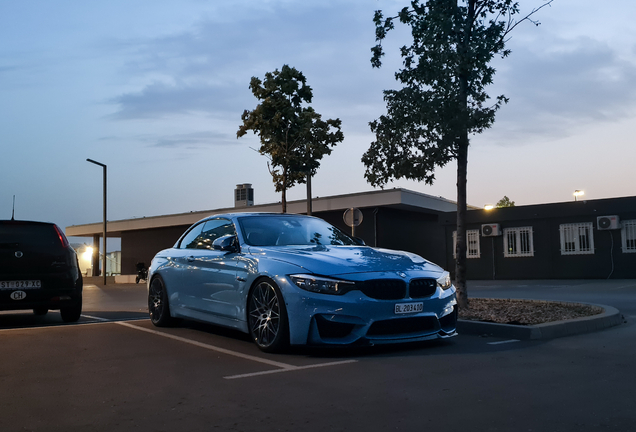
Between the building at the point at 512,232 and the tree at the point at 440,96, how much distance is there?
17936 mm

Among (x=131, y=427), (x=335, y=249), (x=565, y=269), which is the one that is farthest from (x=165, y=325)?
(x=565, y=269)

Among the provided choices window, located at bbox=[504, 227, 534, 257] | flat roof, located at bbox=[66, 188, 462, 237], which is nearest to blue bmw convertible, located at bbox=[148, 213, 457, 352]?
flat roof, located at bbox=[66, 188, 462, 237]

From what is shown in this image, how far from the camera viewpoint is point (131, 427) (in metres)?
4.03

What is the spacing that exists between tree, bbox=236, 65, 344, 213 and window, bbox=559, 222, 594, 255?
45.0ft

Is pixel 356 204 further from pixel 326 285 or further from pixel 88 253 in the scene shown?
pixel 88 253

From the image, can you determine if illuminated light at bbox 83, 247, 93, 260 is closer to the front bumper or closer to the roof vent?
the roof vent

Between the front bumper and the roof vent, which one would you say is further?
the roof vent

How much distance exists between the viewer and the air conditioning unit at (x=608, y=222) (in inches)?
1055

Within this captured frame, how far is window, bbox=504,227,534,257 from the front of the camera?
30.0 metres

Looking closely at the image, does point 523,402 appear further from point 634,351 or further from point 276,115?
point 276,115

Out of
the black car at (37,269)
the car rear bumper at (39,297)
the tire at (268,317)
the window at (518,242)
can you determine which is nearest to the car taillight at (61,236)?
the black car at (37,269)

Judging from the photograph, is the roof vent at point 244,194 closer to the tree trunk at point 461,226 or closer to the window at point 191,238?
the tree trunk at point 461,226

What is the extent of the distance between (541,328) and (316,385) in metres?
3.88

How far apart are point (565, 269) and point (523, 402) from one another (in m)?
26.0
